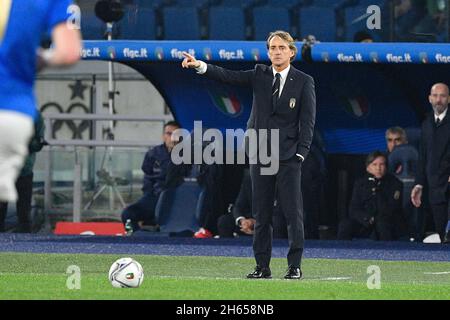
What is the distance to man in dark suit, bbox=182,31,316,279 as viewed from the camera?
36.3ft

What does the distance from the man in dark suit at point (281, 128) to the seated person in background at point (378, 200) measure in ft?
16.9

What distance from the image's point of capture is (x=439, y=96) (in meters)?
15.5

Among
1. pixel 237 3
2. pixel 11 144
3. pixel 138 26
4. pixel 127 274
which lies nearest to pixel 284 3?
pixel 237 3

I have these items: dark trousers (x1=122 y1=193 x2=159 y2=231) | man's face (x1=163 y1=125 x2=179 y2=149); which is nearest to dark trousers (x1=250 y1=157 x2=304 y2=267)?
man's face (x1=163 y1=125 x2=179 y2=149)

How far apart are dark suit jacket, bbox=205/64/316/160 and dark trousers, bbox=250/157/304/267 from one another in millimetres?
134

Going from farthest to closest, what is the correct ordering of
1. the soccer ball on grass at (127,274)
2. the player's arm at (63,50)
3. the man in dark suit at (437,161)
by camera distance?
the man in dark suit at (437,161) → the soccer ball on grass at (127,274) → the player's arm at (63,50)

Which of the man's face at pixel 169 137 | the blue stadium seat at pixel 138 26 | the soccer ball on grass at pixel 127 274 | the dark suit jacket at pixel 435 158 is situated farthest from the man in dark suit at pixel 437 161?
the soccer ball on grass at pixel 127 274

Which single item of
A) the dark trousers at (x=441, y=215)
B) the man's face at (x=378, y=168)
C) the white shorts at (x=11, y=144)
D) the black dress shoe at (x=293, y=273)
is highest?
the man's face at (x=378, y=168)

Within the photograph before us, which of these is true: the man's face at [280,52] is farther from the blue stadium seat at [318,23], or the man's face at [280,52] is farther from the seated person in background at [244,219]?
the blue stadium seat at [318,23]

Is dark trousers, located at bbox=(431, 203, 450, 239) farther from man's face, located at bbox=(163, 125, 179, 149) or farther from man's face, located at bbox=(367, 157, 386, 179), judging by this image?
man's face, located at bbox=(163, 125, 179, 149)

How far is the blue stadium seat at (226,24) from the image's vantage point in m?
17.5

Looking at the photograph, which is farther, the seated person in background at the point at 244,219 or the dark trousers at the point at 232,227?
the dark trousers at the point at 232,227

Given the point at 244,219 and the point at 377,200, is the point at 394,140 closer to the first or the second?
the point at 377,200
